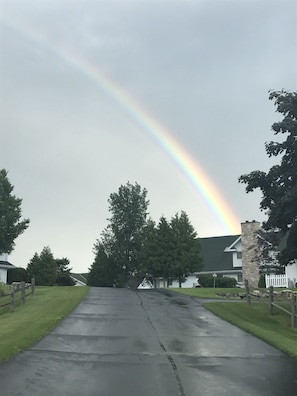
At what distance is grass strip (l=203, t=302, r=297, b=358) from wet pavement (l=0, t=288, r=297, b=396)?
16.0 inches

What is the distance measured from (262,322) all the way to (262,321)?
291mm

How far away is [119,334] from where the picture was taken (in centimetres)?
1260

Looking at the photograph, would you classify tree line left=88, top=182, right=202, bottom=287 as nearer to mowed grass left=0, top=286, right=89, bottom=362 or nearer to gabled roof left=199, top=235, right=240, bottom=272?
gabled roof left=199, top=235, right=240, bottom=272

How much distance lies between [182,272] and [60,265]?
2346cm

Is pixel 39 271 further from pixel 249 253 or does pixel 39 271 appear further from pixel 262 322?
pixel 262 322

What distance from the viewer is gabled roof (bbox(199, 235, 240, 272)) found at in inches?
2144

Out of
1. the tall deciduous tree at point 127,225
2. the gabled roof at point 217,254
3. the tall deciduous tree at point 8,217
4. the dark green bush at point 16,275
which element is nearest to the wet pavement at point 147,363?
the tall deciduous tree at point 8,217

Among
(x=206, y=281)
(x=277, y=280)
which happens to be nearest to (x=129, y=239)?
(x=206, y=281)

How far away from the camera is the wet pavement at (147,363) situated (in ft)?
23.4

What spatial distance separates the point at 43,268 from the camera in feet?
163

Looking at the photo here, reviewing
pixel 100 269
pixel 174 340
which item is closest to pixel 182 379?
pixel 174 340

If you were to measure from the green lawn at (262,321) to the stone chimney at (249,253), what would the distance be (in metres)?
23.7

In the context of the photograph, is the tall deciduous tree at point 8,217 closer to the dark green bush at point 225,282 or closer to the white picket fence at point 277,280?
the dark green bush at point 225,282

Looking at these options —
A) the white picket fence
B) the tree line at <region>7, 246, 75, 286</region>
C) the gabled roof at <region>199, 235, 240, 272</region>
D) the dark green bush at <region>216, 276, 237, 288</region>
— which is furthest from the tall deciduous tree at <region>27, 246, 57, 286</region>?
the white picket fence
